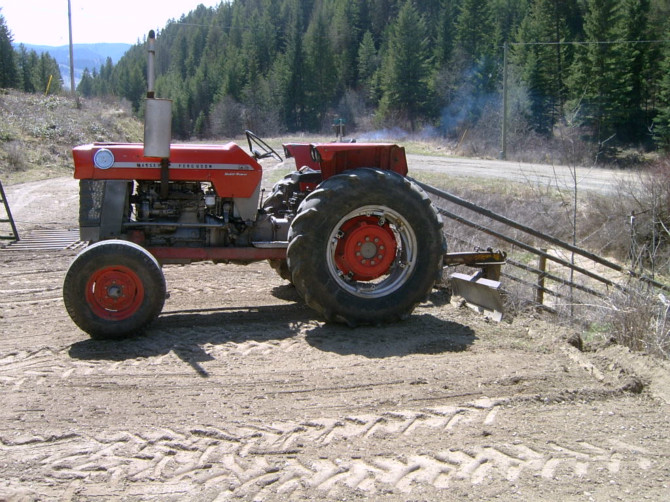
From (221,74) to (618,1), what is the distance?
51.8m

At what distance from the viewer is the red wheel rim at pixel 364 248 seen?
6137mm

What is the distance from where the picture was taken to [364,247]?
6.14 metres

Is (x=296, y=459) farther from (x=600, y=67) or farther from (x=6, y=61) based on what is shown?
(x=6, y=61)

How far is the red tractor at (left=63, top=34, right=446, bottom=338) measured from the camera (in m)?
5.57

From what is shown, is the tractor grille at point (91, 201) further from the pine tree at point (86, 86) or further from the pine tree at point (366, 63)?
the pine tree at point (86, 86)

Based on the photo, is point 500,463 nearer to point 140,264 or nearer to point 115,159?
point 140,264

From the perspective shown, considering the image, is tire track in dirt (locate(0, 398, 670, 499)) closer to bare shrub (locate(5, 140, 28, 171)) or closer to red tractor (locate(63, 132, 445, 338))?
red tractor (locate(63, 132, 445, 338))

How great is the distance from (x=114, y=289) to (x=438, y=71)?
50.2 m

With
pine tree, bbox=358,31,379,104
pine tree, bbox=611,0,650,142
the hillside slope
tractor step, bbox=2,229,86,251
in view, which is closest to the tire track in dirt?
tractor step, bbox=2,229,86,251

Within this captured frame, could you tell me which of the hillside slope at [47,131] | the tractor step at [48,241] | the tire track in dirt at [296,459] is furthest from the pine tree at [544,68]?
the tire track in dirt at [296,459]

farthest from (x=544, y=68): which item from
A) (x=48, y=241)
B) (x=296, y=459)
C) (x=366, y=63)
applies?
(x=296, y=459)

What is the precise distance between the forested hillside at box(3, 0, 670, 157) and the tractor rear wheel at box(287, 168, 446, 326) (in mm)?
4622

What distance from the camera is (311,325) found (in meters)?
6.16

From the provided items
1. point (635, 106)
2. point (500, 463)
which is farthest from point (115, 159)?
point (635, 106)
